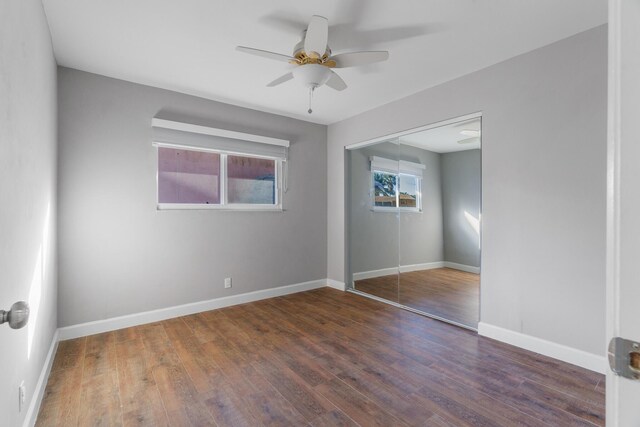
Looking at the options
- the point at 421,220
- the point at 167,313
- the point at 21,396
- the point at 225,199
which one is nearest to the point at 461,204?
the point at 421,220

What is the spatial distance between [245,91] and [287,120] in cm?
98

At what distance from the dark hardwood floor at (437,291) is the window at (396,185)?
2.92 feet

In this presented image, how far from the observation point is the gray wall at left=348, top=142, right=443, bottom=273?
3.69 meters

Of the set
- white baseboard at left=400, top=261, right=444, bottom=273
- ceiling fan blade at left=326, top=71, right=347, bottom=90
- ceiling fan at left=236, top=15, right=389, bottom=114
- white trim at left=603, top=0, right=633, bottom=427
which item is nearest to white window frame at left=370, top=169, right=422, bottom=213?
white baseboard at left=400, top=261, right=444, bottom=273

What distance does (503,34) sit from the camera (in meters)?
2.33

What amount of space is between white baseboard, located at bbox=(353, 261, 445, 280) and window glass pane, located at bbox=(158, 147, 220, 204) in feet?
7.48

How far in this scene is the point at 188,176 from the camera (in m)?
3.54

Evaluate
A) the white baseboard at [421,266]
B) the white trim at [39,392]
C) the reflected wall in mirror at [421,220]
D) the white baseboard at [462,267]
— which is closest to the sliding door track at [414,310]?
the reflected wall in mirror at [421,220]

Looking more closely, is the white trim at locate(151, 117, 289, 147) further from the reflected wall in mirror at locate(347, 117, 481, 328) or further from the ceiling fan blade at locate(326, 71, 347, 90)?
the ceiling fan blade at locate(326, 71, 347, 90)

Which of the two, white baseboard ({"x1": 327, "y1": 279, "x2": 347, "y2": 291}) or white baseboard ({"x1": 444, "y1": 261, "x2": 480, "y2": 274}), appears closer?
white baseboard ({"x1": 444, "y1": 261, "x2": 480, "y2": 274})

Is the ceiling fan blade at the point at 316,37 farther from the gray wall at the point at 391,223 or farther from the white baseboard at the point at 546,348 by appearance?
the white baseboard at the point at 546,348

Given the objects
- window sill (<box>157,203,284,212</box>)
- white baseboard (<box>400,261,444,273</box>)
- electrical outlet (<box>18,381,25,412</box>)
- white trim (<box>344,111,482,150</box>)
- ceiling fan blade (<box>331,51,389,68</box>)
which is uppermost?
ceiling fan blade (<box>331,51,389,68</box>)

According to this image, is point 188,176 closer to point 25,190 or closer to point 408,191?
point 25,190

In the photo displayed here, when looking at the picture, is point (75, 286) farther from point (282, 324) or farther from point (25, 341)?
point (282, 324)
